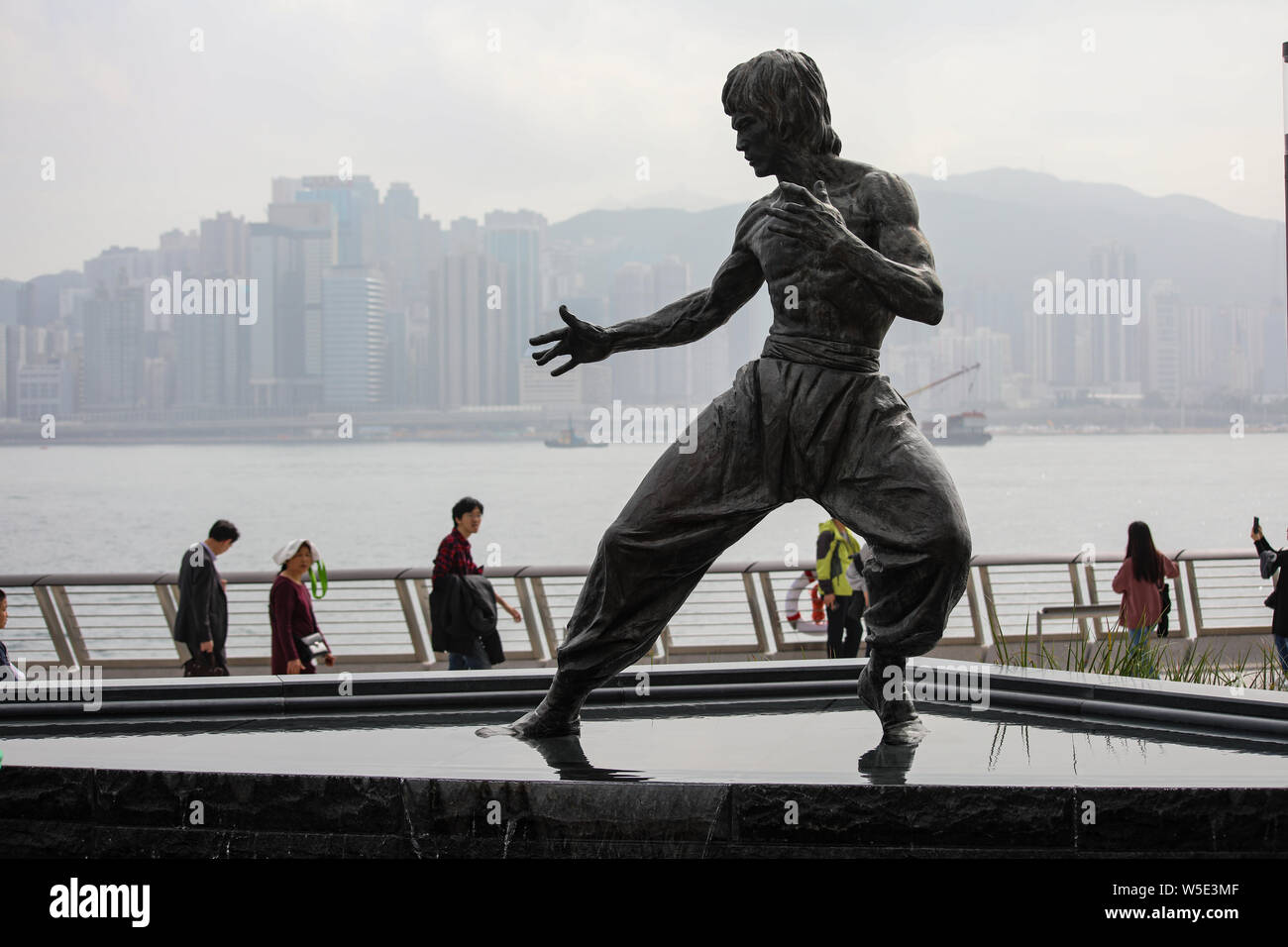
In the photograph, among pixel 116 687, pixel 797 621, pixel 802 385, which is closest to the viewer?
pixel 802 385

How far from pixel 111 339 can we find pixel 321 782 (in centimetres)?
7257

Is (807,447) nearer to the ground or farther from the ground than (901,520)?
farther from the ground

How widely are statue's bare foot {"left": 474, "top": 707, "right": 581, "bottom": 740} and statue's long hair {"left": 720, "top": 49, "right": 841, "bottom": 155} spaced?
2.03 m

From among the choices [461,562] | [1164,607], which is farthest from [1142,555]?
[461,562]

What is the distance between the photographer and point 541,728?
5.15m

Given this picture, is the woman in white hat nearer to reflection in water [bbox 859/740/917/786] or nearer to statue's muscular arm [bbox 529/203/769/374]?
statue's muscular arm [bbox 529/203/769/374]

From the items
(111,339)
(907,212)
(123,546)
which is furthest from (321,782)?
(111,339)

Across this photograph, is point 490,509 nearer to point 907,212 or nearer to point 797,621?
point 797,621

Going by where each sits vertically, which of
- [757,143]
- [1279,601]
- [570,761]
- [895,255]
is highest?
[757,143]

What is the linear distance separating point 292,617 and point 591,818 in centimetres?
416

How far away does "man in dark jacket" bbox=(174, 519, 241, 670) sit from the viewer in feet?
28.8

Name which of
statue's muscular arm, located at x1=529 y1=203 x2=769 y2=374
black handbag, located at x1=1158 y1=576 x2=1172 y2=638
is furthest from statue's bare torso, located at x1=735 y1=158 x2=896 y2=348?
black handbag, located at x1=1158 y1=576 x2=1172 y2=638

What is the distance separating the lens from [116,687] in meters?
5.77

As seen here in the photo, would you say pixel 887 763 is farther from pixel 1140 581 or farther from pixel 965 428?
pixel 965 428
